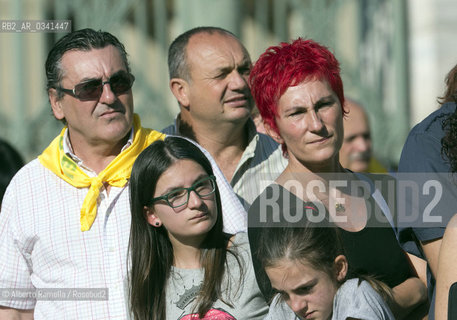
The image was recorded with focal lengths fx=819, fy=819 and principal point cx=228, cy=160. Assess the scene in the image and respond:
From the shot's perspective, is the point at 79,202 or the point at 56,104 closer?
the point at 79,202

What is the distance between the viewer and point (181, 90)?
11.6 feet

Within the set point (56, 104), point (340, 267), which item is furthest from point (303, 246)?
point (56, 104)

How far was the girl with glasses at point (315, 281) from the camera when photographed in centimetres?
231

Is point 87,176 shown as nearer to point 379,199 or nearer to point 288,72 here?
point 288,72

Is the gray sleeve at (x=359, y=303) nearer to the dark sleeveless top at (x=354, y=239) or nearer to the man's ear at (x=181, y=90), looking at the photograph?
the dark sleeveless top at (x=354, y=239)

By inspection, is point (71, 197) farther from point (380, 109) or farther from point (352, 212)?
point (380, 109)

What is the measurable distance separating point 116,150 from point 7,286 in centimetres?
62

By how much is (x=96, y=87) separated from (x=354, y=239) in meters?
1.08

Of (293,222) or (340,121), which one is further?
(340,121)

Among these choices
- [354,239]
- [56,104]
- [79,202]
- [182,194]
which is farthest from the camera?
[56,104]

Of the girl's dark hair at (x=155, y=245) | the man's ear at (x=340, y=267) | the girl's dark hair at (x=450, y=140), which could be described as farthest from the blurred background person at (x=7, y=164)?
the girl's dark hair at (x=450, y=140)

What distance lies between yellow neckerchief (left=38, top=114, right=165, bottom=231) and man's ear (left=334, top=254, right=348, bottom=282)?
867mm

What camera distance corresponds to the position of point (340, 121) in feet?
8.98

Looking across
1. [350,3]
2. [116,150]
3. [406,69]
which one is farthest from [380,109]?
[116,150]
